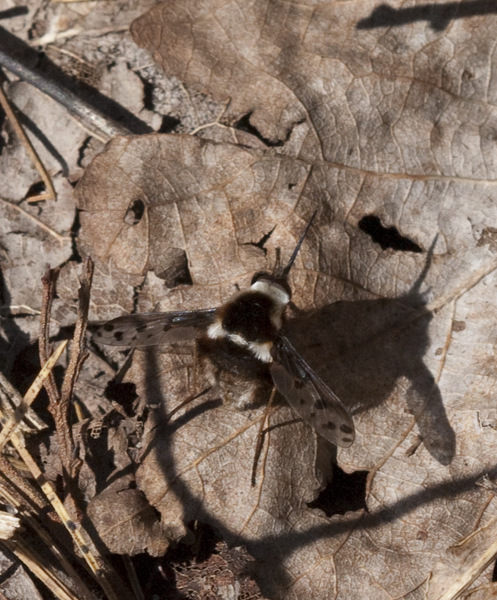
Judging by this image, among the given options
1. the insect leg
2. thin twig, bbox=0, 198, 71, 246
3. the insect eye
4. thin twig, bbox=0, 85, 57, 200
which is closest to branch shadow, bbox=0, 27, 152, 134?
thin twig, bbox=0, 85, 57, 200

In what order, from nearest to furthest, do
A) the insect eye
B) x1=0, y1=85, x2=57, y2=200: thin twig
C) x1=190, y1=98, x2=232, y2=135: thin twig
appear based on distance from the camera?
the insect eye < x1=190, y1=98, x2=232, y2=135: thin twig < x1=0, y1=85, x2=57, y2=200: thin twig

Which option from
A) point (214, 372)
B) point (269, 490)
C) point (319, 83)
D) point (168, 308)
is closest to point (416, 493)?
point (269, 490)

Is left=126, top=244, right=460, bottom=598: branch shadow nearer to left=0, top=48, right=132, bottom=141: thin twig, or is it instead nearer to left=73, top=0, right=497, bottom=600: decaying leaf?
left=73, top=0, right=497, bottom=600: decaying leaf

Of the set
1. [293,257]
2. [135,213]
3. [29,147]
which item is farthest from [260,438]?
[29,147]

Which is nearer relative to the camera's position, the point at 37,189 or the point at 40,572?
the point at 40,572

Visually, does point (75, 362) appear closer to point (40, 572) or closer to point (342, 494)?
point (40, 572)
